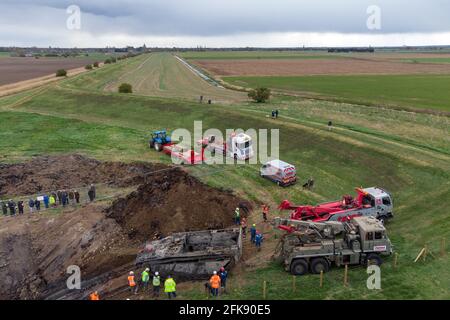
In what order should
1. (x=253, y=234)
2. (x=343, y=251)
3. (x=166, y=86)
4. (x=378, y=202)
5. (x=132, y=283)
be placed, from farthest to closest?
(x=166, y=86) → (x=378, y=202) → (x=253, y=234) → (x=343, y=251) → (x=132, y=283)

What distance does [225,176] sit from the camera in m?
33.9

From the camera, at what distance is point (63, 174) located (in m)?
35.9

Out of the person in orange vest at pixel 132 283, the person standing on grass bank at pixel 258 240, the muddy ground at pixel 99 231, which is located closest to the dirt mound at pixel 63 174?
the muddy ground at pixel 99 231

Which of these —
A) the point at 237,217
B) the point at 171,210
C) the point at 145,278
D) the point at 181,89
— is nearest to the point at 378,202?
the point at 237,217

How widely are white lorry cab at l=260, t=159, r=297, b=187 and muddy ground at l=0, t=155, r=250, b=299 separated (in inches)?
180

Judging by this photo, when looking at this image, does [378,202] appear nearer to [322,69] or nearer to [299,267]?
[299,267]

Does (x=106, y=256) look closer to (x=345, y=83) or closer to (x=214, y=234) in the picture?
(x=214, y=234)

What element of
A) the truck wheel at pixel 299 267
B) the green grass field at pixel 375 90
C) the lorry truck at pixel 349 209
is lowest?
the truck wheel at pixel 299 267

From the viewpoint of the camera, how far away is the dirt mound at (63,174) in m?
33.3

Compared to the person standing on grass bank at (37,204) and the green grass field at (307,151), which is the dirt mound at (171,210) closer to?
the green grass field at (307,151)

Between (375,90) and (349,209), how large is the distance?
6426 centimetres

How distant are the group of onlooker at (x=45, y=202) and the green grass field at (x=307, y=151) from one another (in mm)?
10141
